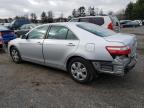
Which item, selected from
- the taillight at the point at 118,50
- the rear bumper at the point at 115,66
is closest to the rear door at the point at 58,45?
the rear bumper at the point at 115,66

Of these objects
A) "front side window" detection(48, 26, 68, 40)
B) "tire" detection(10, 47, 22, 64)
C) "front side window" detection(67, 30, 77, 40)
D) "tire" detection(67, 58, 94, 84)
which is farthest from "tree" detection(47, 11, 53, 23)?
"tire" detection(67, 58, 94, 84)

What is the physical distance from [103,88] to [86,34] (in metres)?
1.36

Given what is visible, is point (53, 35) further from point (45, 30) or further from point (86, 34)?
point (86, 34)

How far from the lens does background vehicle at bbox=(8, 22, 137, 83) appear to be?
4.47 meters

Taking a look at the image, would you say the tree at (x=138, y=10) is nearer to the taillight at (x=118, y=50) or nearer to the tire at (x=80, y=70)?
the tire at (x=80, y=70)

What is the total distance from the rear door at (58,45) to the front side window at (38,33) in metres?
0.25

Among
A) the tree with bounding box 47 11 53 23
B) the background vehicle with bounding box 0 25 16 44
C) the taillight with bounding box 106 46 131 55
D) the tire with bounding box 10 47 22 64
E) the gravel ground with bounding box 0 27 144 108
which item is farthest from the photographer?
the tree with bounding box 47 11 53 23

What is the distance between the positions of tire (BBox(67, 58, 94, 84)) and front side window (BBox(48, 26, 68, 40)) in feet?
2.64

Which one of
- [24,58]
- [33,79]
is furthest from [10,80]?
[24,58]

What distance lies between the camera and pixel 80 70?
196 inches

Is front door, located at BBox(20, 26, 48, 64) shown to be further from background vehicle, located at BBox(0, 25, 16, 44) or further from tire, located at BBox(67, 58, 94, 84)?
background vehicle, located at BBox(0, 25, 16, 44)

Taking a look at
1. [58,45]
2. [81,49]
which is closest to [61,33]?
[58,45]

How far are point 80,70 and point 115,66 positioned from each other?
93 centimetres

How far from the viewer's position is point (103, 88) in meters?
4.79
